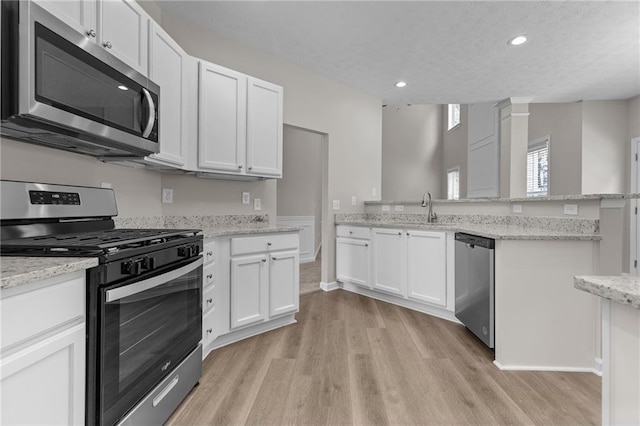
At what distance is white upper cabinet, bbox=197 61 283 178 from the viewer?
2.50m

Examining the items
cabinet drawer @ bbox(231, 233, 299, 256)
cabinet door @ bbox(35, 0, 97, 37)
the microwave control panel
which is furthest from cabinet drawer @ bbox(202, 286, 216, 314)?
cabinet door @ bbox(35, 0, 97, 37)

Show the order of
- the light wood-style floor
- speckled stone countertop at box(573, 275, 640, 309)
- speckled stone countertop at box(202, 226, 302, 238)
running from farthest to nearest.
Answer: speckled stone countertop at box(202, 226, 302, 238) < the light wood-style floor < speckled stone countertop at box(573, 275, 640, 309)

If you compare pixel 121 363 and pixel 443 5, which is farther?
pixel 443 5

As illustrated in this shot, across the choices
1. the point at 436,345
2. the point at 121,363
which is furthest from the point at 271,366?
the point at 436,345

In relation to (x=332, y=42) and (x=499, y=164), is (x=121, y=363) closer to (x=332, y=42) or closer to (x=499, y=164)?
(x=332, y=42)

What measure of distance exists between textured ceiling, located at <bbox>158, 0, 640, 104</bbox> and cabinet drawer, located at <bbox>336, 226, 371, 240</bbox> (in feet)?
6.40

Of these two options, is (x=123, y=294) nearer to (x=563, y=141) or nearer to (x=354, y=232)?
(x=354, y=232)

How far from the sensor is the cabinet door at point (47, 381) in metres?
0.82

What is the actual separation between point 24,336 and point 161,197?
6.26 ft

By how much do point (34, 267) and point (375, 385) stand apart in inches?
70.0

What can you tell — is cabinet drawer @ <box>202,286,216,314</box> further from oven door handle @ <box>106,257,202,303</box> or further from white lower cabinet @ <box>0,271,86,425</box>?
white lower cabinet @ <box>0,271,86,425</box>

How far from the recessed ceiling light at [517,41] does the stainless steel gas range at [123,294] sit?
11.2ft

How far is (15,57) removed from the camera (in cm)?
111

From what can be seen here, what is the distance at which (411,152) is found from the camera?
26.5 ft
